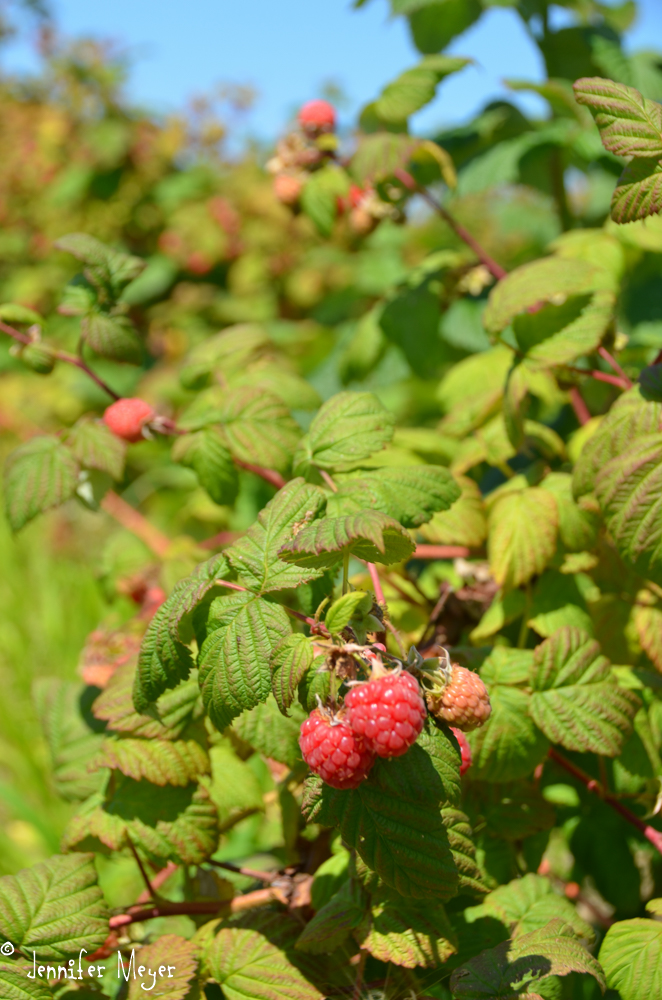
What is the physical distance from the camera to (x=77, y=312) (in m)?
1.14

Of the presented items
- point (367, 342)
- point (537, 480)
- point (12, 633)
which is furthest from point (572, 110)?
point (12, 633)

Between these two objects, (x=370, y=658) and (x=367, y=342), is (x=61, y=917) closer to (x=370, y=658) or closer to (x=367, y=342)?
(x=370, y=658)

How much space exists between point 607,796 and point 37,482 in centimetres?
89

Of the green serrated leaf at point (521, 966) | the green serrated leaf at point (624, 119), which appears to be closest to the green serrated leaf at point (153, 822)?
the green serrated leaf at point (521, 966)

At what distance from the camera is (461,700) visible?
684 millimetres

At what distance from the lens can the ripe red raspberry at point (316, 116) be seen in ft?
4.75

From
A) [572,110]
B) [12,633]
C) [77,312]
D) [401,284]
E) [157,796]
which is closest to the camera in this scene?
[157,796]

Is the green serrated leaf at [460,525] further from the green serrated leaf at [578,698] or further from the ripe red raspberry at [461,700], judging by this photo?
the ripe red raspberry at [461,700]

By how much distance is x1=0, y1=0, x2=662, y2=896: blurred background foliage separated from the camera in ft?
5.50

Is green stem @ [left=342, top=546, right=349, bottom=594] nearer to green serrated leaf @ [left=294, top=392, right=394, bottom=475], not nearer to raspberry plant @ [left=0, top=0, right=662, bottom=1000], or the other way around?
raspberry plant @ [left=0, top=0, right=662, bottom=1000]

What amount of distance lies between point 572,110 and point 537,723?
1.33 m

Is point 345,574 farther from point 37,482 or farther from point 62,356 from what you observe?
point 62,356

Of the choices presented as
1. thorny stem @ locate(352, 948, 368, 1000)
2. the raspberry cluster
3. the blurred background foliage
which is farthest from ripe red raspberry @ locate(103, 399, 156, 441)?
thorny stem @ locate(352, 948, 368, 1000)

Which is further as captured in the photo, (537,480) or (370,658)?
(537,480)
